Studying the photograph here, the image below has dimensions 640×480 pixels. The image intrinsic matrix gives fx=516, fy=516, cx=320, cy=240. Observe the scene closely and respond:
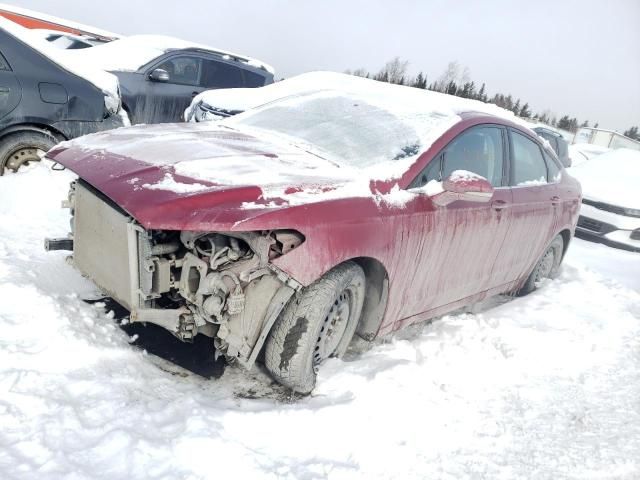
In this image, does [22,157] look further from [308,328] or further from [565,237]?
[565,237]

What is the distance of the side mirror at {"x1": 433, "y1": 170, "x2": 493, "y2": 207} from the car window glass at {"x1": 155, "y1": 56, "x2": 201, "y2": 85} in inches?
278

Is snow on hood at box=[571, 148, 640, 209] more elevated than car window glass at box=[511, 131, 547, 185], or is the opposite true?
car window glass at box=[511, 131, 547, 185]

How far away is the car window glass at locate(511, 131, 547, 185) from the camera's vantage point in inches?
165

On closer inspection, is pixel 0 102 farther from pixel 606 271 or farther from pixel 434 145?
pixel 606 271

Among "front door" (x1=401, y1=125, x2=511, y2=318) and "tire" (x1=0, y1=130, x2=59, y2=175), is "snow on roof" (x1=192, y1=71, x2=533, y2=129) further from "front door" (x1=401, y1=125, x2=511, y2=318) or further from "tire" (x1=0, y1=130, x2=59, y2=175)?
"tire" (x1=0, y1=130, x2=59, y2=175)

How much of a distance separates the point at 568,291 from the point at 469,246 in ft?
7.23

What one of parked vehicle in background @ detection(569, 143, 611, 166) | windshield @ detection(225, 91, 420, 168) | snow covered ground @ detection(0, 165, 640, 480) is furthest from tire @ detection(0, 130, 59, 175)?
parked vehicle in background @ detection(569, 143, 611, 166)

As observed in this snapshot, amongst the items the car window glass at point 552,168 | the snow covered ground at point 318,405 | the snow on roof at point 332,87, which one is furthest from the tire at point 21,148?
the car window glass at point 552,168

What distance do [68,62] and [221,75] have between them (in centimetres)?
480

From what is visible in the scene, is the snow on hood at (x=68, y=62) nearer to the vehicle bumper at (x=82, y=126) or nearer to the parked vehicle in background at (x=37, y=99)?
the parked vehicle in background at (x=37, y=99)

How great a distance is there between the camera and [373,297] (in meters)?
3.19

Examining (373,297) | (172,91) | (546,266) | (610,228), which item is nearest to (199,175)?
(373,297)

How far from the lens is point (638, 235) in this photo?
768 cm

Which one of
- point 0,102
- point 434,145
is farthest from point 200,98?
point 434,145
